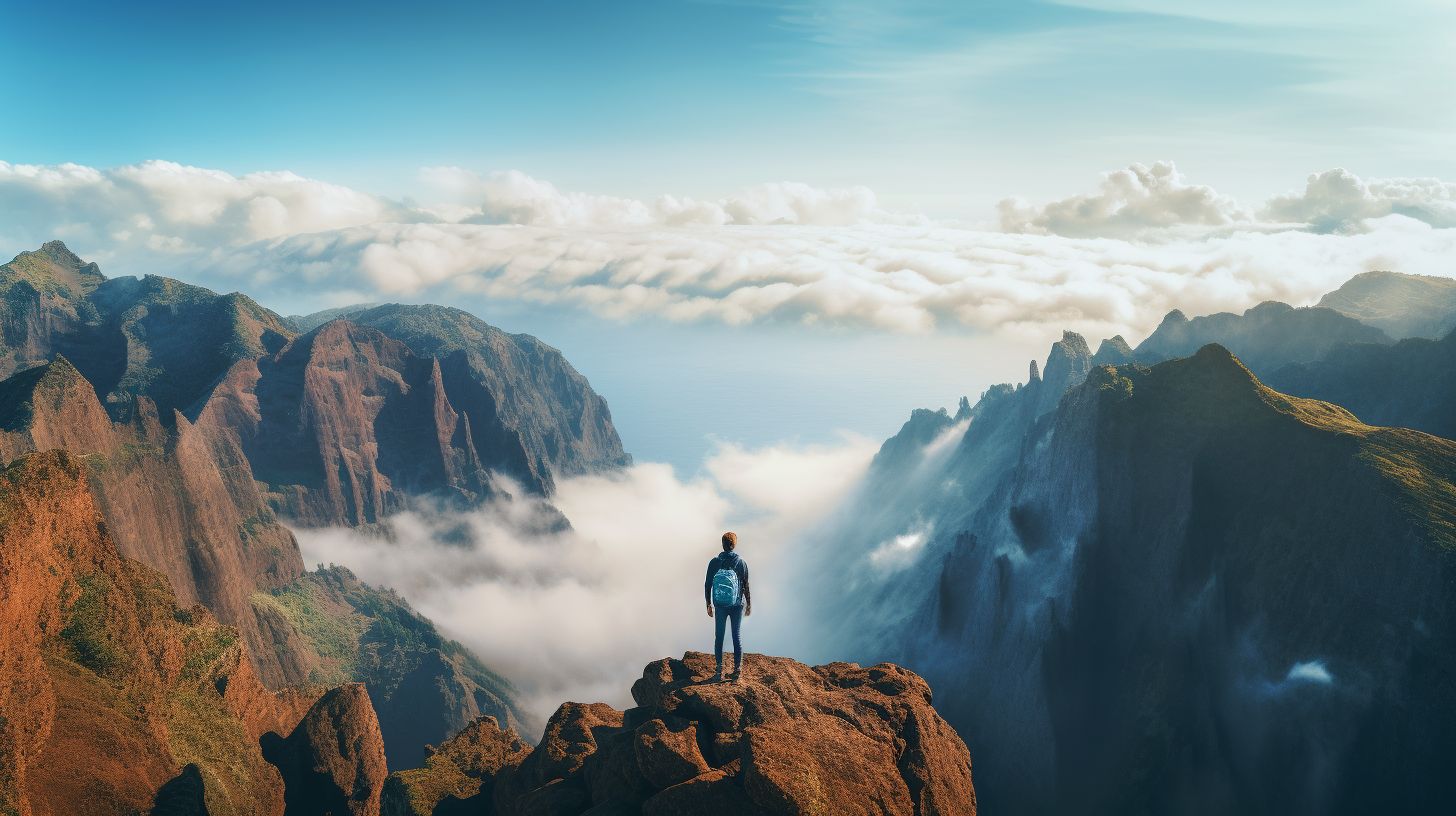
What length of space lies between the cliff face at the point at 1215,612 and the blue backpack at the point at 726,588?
186 feet

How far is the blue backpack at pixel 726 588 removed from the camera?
1222 inches

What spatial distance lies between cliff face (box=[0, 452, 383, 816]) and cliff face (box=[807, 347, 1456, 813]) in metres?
71.5

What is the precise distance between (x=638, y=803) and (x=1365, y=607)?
6155 centimetres

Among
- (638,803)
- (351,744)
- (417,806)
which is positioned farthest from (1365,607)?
(351,744)

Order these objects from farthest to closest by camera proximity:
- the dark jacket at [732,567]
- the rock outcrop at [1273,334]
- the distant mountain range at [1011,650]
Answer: the rock outcrop at [1273,334], the distant mountain range at [1011,650], the dark jacket at [732,567]

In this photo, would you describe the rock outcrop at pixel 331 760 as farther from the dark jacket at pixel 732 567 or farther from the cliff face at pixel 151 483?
the cliff face at pixel 151 483

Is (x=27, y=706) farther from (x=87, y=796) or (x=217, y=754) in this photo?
(x=217, y=754)

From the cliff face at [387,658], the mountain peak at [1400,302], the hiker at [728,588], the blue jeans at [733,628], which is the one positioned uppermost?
the mountain peak at [1400,302]

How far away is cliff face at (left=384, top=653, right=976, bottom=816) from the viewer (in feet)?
85.8

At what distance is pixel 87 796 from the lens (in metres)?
40.5

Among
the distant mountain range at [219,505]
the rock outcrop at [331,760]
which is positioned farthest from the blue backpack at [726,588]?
the distant mountain range at [219,505]

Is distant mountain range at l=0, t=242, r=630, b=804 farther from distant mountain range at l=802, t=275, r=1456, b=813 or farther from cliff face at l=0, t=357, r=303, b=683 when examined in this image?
distant mountain range at l=802, t=275, r=1456, b=813

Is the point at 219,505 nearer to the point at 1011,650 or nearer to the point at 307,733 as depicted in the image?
the point at 307,733

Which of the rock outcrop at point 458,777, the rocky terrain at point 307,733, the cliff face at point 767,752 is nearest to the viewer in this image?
the cliff face at point 767,752
